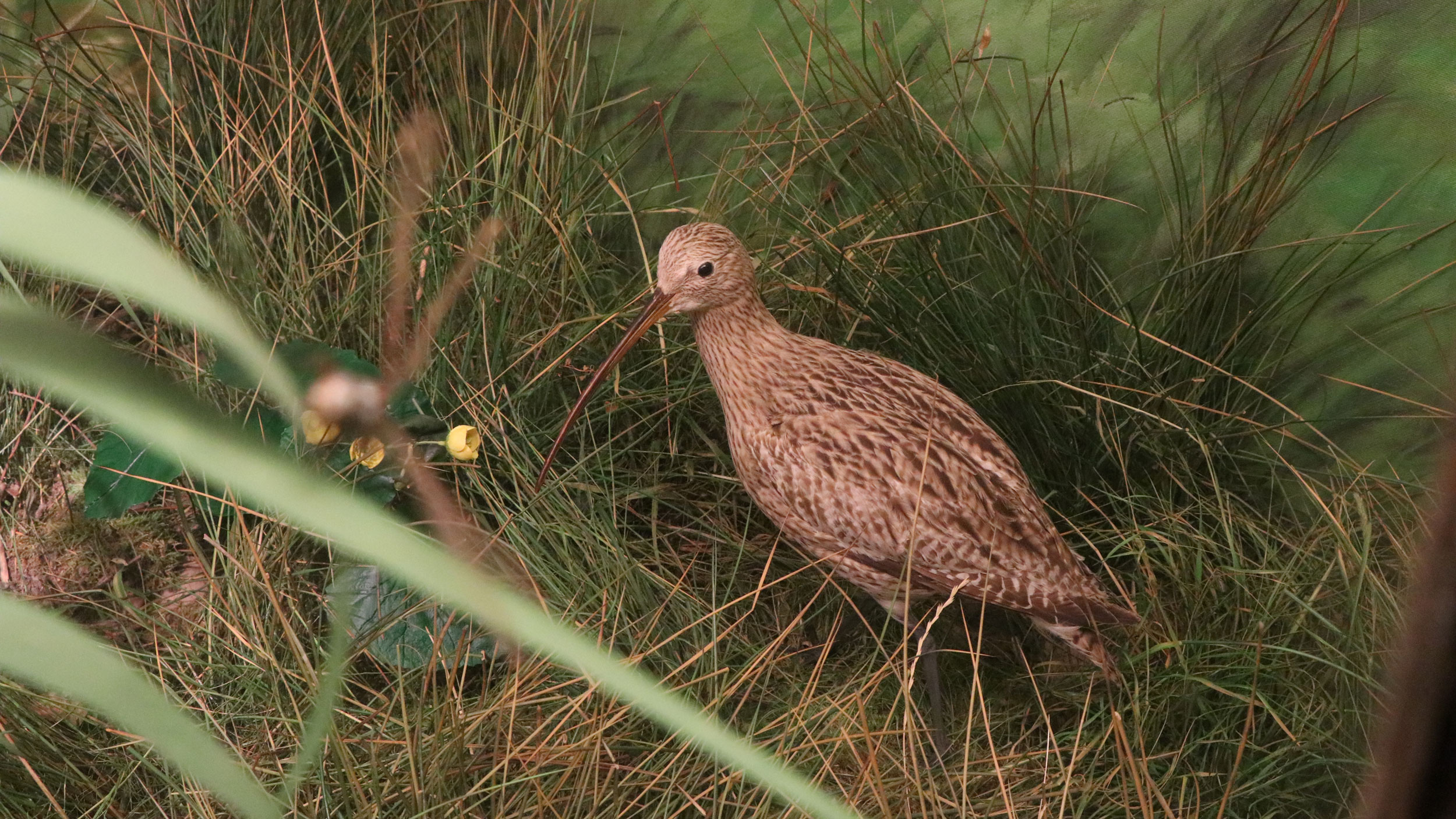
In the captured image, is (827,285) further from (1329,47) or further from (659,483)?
(1329,47)

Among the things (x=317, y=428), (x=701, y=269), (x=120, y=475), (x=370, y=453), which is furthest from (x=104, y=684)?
(x=120, y=475)

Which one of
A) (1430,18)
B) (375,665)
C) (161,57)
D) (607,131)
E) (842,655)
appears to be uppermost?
(161,57)

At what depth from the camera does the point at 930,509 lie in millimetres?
2162

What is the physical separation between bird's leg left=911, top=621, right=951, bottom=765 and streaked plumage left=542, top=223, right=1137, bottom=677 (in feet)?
0.28

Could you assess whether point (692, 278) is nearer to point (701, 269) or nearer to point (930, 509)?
point (701, 269)

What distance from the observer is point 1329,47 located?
239 centimetres

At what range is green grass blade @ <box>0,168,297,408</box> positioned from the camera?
394 millimetres

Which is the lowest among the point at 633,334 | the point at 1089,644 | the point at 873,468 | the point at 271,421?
the point at 1089,644

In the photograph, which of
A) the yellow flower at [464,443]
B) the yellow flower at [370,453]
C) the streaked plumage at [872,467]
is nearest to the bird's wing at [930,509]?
the streaked plumage at [872,467]

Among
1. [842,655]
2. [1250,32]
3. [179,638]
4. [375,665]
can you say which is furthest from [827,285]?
[179,638]

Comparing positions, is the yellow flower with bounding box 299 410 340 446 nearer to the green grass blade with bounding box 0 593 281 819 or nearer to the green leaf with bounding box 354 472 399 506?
the green leaf with bounding box 354 472 399 506

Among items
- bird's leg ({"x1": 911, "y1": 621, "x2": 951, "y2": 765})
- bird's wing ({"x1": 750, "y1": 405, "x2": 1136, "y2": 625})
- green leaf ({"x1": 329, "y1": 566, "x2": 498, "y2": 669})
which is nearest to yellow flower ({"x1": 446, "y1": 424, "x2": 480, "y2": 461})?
green leaf ({"x1": 329, "y1": 566, "x2": 498, "y2": 669})

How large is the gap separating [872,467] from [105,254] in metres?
1.87

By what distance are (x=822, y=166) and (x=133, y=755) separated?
1891mm
